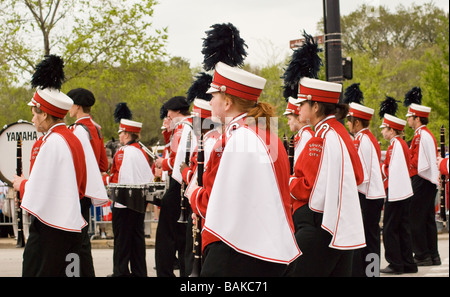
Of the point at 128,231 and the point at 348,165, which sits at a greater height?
the point at 348,165

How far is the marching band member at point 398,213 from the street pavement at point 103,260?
20 cm

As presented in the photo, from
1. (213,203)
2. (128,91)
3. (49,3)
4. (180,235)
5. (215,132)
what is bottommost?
(180,235)

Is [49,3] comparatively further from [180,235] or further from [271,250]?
[271,250]

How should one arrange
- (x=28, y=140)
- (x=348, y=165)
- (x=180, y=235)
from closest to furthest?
(x=348, y=165), (x=180, y=235), (x=28, y=140)

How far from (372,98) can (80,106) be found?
24.0m

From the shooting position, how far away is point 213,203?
4.18 metres

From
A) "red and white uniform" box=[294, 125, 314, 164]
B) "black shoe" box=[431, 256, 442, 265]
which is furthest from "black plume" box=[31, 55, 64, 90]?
"black shoe" box=[431, 256, 442, 265]

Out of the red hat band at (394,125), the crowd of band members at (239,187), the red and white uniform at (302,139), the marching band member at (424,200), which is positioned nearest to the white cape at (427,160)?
the marching band member at (424,200)

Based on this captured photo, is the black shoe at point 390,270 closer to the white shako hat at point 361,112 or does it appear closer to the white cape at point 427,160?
the white cape at point 427,160

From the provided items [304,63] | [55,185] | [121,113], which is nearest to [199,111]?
[304,63]

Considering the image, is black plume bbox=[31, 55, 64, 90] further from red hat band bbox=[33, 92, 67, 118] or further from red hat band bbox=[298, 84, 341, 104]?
red hat band bbox=[298, 84, 341, 104]

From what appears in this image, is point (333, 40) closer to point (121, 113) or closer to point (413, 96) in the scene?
point (413, 96)

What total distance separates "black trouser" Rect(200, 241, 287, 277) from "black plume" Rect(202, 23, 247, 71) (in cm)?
134
